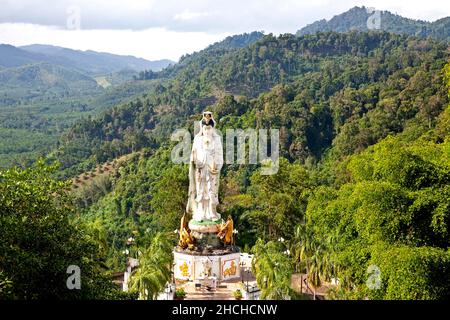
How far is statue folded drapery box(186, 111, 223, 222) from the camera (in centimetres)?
1866

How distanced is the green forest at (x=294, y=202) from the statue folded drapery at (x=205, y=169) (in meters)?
1.61

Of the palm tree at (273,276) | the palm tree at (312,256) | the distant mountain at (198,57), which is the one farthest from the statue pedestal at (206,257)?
the distant mountain at (198,57)

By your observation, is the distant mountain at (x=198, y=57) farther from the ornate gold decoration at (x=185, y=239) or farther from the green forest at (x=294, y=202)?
the ornate gold decoration at (x=185, y=239)

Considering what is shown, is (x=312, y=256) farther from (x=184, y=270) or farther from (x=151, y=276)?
(x=151, y=276)

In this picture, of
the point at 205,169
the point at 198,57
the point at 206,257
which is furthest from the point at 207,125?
the point at 198,57

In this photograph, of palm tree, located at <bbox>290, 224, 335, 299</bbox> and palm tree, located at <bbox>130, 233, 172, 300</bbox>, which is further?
palm tree, located at <bbox>290, 224, 335, 299</bbox>

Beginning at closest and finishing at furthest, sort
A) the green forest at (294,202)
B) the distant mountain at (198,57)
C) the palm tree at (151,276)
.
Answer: the green forest at (294,202) → the palm tree at (151,276) → the distant mountain at (198,57)

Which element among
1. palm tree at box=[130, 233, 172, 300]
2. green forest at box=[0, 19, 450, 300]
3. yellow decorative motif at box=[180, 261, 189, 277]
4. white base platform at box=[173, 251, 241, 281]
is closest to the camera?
green forest at box=[0, 19, 450, 300]

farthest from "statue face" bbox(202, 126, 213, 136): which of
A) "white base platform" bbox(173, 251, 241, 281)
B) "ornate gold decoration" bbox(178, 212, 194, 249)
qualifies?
"white base platform" bbox(173, 251, 241, 281)

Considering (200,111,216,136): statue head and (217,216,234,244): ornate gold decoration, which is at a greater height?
(200,111,216,136): statue head

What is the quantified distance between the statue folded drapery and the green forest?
1.61 meters

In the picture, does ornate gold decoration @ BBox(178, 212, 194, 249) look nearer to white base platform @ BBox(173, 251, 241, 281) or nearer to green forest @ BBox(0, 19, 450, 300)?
white base platform @ BBox(173, 251, 241, 281)

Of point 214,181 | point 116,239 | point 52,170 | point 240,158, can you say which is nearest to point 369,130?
point 240,158

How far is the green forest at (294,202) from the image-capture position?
10422 millimetres
